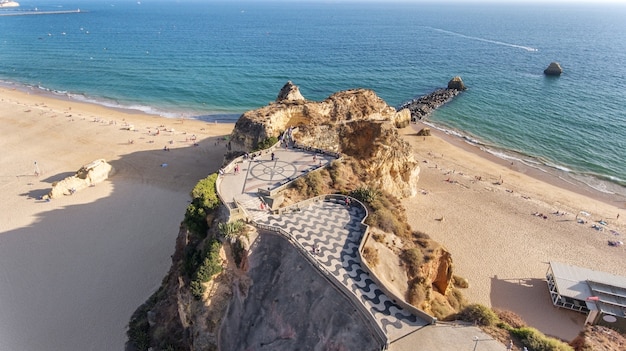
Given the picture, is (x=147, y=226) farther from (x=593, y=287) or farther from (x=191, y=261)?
(x=593, y=287)

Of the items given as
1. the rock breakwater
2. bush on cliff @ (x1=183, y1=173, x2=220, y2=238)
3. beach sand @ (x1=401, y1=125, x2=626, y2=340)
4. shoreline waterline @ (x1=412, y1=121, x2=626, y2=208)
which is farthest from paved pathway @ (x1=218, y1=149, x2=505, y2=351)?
the rock breakwater

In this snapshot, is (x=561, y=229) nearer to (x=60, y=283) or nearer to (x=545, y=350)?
(x=545, y=350)

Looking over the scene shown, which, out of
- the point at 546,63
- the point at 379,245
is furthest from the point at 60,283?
the point at 546,63

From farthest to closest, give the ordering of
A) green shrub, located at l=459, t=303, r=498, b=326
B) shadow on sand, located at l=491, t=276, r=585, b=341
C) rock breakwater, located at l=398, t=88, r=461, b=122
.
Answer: rock breakwater, located at l=398, t=88, r=461, b=122, shadow on sand, located at l=491, t=276, r=585, b=341, green shrub, located at l=459, t=303, r=498, b=326

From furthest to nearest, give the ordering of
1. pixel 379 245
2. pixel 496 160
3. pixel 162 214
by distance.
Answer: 1. pixel 496 160
2. pixel 162 214
3. pixel 379 245

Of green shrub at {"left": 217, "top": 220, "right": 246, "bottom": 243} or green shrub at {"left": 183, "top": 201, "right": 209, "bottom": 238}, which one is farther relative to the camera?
green shrub at {"left": 183, "top": 201, "right": 209, "bottom": 238}

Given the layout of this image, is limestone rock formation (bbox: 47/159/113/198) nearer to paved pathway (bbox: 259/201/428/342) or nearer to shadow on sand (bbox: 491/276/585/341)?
paved pathway (bbox: 259/201/428/342)
